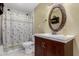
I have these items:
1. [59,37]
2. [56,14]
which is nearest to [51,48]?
[59,37]

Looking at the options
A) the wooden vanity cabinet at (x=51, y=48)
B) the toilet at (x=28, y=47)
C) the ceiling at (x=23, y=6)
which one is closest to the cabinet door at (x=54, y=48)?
the wooden vanity cabinet at (x=51, y=48)

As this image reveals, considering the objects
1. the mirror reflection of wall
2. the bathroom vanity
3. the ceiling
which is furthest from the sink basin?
the ceiling

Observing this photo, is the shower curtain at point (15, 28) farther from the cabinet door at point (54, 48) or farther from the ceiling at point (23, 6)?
the cabinet door at point (54, 48)

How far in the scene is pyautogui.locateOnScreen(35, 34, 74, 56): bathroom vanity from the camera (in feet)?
4.49

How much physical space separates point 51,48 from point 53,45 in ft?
0.18

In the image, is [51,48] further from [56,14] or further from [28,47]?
[56,14]

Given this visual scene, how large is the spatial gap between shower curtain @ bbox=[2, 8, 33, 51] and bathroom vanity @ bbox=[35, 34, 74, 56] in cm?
15

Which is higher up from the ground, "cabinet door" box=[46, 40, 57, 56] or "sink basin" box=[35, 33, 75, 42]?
"sink basin" box=[35, 33, 75, 42]

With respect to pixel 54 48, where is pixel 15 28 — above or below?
above

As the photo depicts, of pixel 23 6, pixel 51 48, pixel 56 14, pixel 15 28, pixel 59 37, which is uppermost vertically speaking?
pixel 23 6

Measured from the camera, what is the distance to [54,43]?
1.41 metres

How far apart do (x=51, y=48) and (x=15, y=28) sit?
52 centimetres

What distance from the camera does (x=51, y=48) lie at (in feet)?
4.76

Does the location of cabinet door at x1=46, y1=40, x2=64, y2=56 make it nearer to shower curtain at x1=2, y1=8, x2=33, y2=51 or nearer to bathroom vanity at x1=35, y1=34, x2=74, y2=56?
bathroom vanity at x1=35, y1=34, x2=74, y2=56
